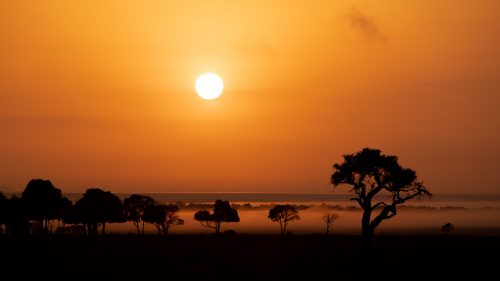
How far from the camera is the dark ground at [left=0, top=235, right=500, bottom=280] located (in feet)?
181

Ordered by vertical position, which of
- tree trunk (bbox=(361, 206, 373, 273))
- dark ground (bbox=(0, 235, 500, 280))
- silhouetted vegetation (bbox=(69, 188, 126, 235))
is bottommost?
dark ground (bbox=(0, 235, 500, 280))

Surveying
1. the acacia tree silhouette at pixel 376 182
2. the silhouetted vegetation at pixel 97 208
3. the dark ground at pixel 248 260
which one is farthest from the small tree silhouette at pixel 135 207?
the acacia tree silhouette at pixel 376 182

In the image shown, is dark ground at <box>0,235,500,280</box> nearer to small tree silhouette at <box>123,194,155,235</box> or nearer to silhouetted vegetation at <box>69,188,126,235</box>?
silhouetted vegetation at <box>69,188,126,235</box>

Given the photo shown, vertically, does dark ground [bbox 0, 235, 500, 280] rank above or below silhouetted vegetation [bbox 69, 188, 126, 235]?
below

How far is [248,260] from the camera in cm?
6581

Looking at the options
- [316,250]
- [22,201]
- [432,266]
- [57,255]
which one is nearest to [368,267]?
[432,266]

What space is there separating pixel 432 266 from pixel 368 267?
6811 millimetres

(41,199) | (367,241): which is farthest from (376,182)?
(41,199)

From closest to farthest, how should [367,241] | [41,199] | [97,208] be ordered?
1. [367,241]
2. [41,199]
3. [97,208]

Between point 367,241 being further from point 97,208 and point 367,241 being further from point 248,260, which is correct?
point 97,208

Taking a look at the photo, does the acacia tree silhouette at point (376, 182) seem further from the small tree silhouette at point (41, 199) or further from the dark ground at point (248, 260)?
the small tree silhouette at point (41, 199)

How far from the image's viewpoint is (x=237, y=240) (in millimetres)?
90938

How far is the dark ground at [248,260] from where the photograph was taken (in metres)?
55.3

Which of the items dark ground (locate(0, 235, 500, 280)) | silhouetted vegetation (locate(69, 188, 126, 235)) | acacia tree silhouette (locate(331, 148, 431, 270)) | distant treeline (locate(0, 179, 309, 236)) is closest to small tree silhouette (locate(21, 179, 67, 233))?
distant treeline (locate(0, 179, 309, 236))
